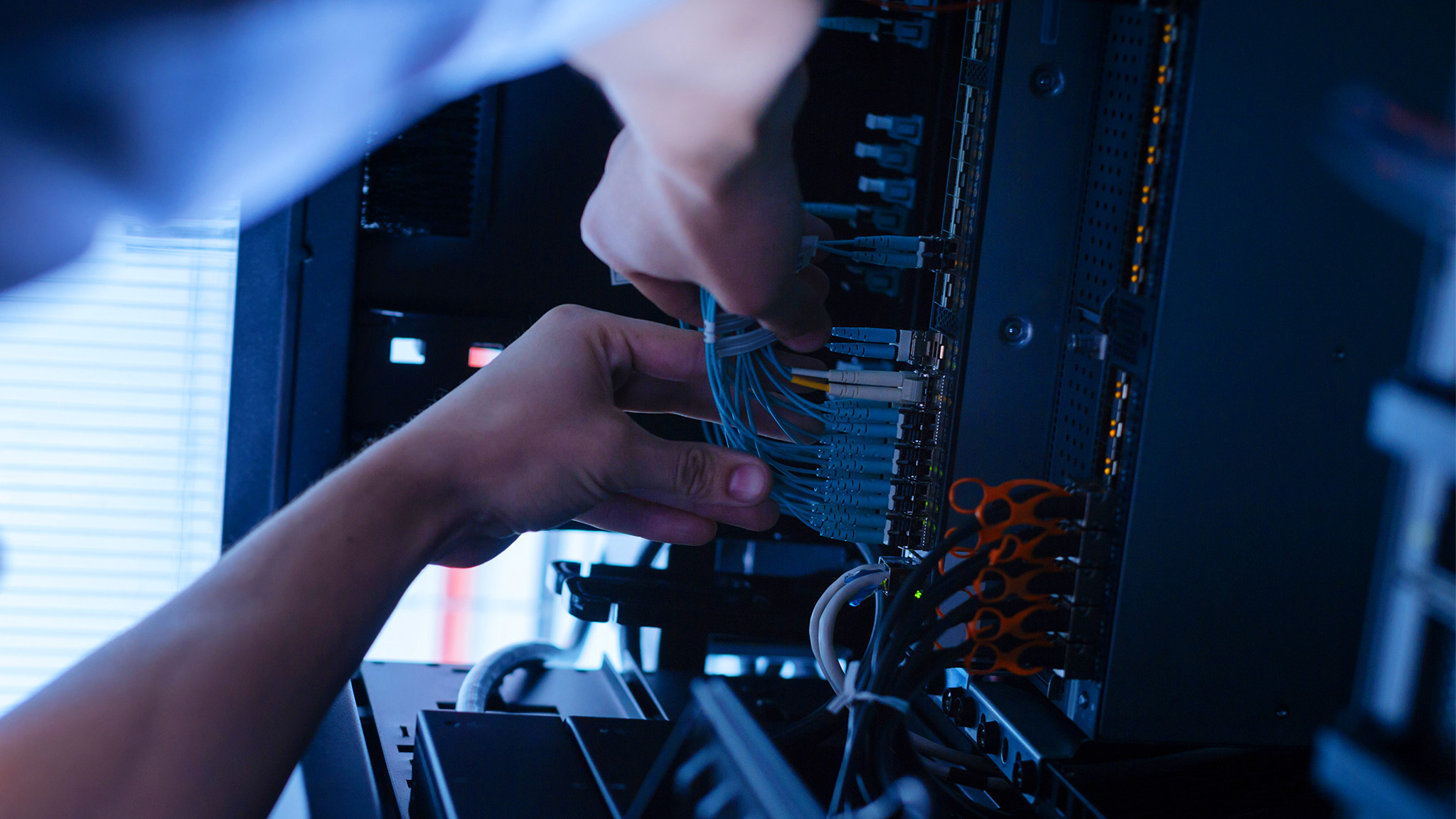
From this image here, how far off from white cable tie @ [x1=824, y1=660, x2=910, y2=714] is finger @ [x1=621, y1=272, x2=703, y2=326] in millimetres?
290

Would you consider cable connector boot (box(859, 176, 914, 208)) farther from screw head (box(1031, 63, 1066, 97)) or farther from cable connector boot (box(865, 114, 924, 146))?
screw head (box(1031, 63, 1066, 97))

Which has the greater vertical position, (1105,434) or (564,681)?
(1105,434)

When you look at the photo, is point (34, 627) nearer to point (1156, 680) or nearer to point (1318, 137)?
point (1156, 680)

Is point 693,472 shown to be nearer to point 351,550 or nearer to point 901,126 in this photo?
point 351,550

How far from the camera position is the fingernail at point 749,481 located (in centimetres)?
90

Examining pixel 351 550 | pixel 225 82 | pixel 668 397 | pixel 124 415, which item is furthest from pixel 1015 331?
pixel 124 415

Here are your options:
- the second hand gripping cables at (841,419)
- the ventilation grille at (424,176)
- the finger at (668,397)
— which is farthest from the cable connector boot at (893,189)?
the ventilation grille at (424,176)

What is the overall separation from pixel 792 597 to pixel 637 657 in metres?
0.23

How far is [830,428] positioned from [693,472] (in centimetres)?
13

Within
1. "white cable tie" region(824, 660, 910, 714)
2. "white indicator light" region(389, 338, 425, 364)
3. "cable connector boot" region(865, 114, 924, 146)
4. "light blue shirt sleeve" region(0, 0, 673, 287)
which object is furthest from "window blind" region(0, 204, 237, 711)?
"white cable tie" region(824, 660, 910, 714)

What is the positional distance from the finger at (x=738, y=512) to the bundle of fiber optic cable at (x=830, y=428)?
0.02 m

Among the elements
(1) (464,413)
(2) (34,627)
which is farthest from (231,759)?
(2) (34,627)

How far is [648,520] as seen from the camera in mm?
962

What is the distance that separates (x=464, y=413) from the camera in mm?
832
